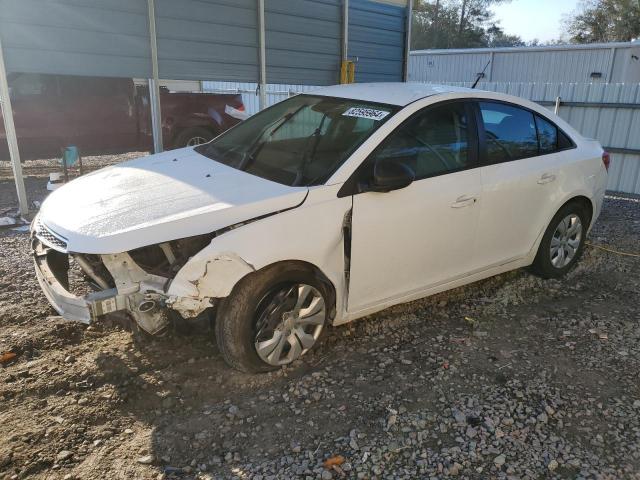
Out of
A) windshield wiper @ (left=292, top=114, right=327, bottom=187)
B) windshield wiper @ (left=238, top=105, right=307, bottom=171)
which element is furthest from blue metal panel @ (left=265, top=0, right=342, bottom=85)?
windshield wiper @ (left=292, top=114, right=327, bottom=187)

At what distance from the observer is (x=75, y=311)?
2879 mm

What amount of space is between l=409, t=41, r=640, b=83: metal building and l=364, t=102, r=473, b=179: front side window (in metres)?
15.9

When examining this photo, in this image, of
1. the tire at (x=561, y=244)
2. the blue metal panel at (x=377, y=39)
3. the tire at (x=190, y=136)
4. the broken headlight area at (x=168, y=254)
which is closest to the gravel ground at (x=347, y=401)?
the broken headlight area at (x=168, y=254)

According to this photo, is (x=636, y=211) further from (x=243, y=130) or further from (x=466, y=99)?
(x=243, y=130)

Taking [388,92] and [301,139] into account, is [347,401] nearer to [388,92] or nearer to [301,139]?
[301,139]

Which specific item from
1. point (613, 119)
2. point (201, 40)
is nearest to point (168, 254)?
point (201, 40)

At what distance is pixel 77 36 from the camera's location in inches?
240

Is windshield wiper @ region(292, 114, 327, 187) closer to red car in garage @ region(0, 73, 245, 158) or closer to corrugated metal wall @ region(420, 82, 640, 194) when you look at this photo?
red car in garage @ region(0, 73, 245, 158)

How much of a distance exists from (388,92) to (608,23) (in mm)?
40468

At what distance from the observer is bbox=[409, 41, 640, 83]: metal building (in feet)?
55.1

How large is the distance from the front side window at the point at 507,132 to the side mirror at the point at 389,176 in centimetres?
100

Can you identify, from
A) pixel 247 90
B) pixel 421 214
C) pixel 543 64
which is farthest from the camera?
pixel 543 64

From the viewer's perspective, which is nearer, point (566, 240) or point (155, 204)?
point (155, 204)

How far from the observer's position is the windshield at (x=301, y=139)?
11.3 ft
